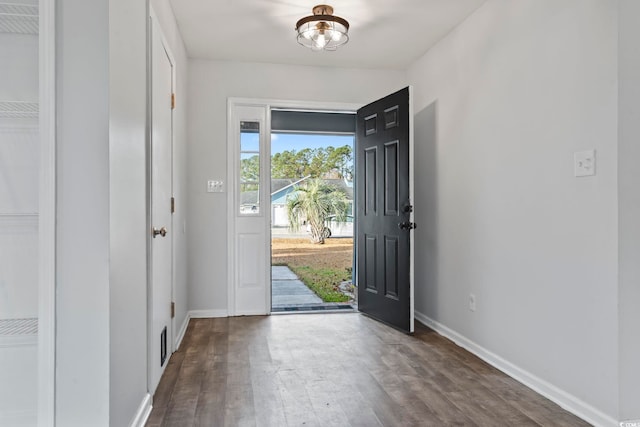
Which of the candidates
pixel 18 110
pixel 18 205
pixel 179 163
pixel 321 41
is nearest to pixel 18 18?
pixel 18 110

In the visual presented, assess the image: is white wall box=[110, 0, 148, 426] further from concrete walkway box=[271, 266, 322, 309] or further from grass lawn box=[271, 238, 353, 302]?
grass lawn box=[271, 238, 353, 302]

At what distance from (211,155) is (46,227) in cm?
267

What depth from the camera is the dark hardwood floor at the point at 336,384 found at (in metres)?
2.10

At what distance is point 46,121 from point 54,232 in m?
0.38

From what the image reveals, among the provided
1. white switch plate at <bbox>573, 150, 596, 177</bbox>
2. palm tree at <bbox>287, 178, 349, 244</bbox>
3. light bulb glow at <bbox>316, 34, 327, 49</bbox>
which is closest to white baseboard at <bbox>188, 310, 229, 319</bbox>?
light bulb glow at <bbox>316, 34, 327, 49</bbox>

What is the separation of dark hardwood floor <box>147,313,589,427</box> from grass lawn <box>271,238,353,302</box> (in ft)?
10.0

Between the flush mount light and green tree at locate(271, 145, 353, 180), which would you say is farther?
green tree at locate(271, 145, 353, 180)

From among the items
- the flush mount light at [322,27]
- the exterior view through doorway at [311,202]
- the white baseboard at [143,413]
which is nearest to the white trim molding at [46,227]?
the white baseboard at [143,413]

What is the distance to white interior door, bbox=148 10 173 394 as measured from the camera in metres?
2.35

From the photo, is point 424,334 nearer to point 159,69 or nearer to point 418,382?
→ point 418,382

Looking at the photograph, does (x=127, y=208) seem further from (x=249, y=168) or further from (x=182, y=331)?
(x=249, y=168)

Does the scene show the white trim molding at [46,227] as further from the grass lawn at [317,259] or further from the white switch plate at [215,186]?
the grass lawn at [317,259]

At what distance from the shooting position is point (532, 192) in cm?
250

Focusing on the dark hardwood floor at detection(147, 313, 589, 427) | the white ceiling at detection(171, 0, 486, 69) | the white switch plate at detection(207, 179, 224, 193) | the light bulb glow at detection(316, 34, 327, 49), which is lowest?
the dark hardwood floor at detection(147, 313, 589, 427)
